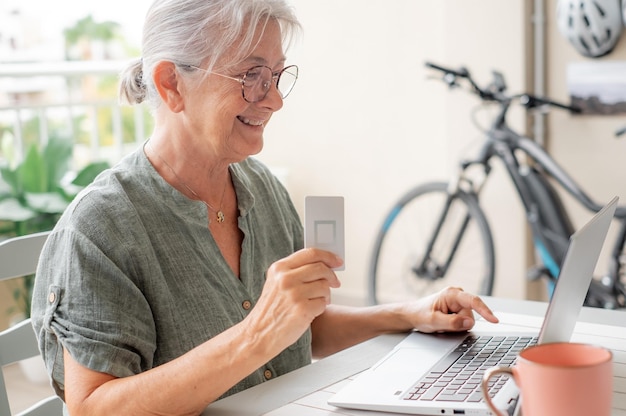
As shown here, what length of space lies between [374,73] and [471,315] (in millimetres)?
2786

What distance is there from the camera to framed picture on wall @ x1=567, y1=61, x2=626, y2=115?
3.36 m

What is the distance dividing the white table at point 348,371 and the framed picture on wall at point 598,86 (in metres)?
1.98

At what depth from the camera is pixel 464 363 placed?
1.27 m

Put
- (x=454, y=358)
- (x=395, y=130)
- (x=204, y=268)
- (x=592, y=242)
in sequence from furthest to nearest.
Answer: (x=395, y=130) → (x=204, y=268) → (x=454, y=358) → (x=592, y=242)

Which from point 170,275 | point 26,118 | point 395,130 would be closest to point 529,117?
point 395,130

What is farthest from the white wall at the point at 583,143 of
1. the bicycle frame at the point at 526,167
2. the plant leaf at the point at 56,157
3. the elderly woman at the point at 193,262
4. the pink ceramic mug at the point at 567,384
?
the pink ceramic mug at the point at 567,384

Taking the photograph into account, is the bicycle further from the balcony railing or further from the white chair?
the white chair

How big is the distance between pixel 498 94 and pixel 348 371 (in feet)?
7.44

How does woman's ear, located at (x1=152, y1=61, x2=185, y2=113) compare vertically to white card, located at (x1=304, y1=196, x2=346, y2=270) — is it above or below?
above

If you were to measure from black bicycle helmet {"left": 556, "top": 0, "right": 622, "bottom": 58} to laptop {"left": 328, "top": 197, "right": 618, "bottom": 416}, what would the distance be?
85.8 inches

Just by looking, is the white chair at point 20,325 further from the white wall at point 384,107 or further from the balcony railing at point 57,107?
the white wall at point 384,107

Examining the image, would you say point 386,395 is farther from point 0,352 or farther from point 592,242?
point 0,352

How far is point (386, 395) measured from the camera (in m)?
1.15

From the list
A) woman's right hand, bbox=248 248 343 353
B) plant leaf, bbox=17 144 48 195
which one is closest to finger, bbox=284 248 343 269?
woman's right hand, bbox=248 248 343 353
